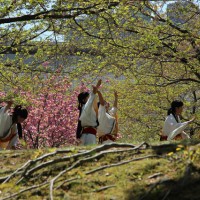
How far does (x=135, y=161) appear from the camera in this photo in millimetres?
6238

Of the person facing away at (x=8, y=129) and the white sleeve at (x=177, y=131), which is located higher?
the person facing away at (x=8, y=129)

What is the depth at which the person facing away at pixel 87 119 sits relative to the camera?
10828 millimetres

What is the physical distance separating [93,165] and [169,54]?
25.3ft

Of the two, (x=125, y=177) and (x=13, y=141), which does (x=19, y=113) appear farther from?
(x=125, y=177)

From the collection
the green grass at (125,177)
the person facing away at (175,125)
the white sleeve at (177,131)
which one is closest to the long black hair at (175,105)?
the person facing away at (175,125)

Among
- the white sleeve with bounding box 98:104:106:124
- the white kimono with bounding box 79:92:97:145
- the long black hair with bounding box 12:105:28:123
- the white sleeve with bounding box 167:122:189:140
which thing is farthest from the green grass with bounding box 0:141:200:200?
the white sleeve with bounding box 98:104:106:124

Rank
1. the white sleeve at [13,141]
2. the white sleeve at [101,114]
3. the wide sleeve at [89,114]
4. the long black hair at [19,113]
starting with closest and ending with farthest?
the long black hair at [19,113] < the wide sleeve at [89,114] < the white sleeve at [13,141] < the white sleeve at [101,114]

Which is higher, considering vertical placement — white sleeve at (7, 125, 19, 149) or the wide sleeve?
the wide sleeve

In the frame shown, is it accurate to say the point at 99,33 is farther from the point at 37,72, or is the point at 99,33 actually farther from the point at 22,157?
the point at 22,157

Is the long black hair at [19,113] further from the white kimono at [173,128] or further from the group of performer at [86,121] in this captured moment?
the white kimono at [173,128]

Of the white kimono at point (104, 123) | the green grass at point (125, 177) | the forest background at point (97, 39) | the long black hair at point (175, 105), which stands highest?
the forest background at point (97, 39)

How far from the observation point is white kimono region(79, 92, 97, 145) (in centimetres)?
1078

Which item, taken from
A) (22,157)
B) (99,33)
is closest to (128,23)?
(99,33)

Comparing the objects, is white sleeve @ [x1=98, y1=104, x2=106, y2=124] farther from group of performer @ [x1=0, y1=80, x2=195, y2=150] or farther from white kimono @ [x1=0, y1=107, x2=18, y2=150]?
white kimono @ [x1=0, y1=107, x2=18, y2=150]
